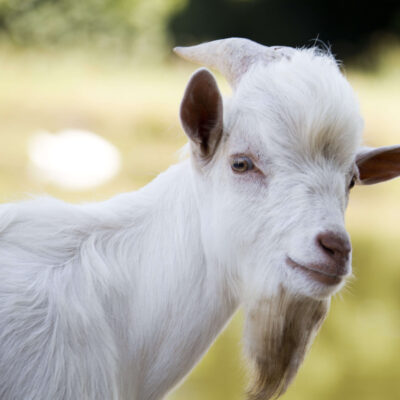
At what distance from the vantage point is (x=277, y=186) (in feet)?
7.35

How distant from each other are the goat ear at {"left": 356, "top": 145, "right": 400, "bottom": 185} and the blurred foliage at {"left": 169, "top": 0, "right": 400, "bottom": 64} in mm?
14877

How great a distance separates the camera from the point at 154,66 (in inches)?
611

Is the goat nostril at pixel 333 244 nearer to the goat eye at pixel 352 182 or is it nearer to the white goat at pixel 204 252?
the white goat at pixel 204 252

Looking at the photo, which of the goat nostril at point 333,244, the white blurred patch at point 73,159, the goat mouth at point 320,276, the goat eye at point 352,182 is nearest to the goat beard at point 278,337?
the goat mouth at point 320,276

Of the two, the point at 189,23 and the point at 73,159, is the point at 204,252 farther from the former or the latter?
the point at 189,23

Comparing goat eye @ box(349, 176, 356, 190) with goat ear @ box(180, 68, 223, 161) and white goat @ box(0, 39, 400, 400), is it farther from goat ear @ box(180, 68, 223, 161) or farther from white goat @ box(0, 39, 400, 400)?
goat ear @ box(180, 68, 223, 161)

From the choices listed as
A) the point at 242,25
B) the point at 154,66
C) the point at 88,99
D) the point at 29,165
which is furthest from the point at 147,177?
the point at 242,25

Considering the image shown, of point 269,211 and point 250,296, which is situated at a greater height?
point 269,211

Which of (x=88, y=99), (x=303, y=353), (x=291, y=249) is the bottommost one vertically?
(x=88, y=99)

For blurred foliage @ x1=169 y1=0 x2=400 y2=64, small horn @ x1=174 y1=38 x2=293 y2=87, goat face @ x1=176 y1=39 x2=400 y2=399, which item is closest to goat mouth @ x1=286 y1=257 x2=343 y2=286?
goat face @ x1=176 y1=39 x2=400 y2=399

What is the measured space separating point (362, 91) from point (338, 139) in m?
11.8

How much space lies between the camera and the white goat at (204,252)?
2150 mm

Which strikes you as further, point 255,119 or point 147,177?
point 147,177

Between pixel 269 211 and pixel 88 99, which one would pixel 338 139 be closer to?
pixel 269 211
